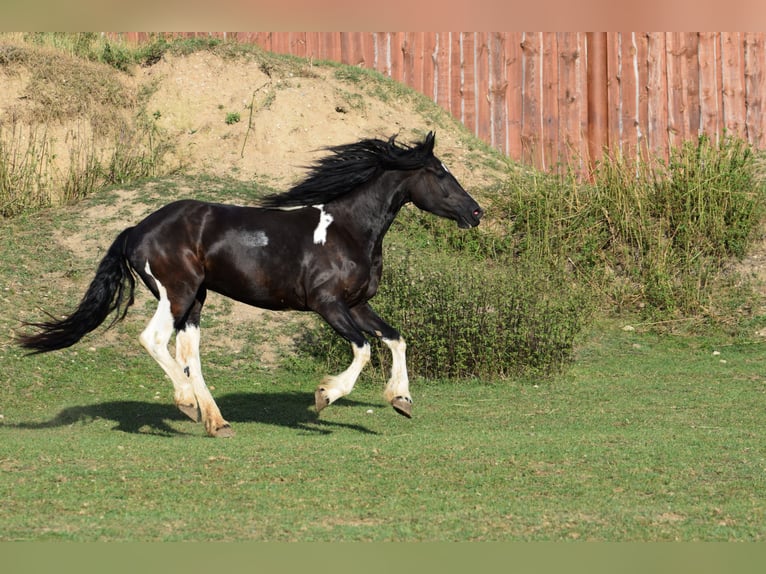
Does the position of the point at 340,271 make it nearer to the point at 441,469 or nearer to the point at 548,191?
the point at 441,469

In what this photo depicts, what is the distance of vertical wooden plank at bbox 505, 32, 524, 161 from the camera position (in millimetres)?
20328

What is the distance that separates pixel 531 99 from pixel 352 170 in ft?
35.7

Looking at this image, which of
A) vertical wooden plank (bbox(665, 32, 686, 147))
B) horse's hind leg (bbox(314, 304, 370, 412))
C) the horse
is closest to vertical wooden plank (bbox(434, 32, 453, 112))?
vertical wooden plank (bbox(665, 32, 686, 147))

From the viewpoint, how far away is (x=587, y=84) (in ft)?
66.3

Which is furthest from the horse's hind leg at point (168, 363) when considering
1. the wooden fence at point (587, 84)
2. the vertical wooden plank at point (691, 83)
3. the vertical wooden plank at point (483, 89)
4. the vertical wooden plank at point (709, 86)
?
the vertical wooden plank at point (709, 86)

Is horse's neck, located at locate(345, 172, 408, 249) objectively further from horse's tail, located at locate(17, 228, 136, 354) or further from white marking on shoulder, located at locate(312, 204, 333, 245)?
horse's tail, located at locate(17, 228, 136, 354)

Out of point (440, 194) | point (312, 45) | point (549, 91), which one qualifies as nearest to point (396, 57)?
point (312, 45)

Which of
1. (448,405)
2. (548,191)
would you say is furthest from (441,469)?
(548,191)

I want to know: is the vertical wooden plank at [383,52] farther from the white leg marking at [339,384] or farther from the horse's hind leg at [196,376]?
the white leg marking at [339,384]

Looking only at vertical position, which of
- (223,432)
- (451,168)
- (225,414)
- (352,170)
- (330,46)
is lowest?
(225,414)

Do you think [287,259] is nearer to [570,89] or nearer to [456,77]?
[456,77]

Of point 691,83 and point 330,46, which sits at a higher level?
point 330,46

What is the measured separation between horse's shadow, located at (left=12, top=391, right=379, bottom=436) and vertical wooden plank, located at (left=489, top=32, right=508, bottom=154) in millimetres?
9400

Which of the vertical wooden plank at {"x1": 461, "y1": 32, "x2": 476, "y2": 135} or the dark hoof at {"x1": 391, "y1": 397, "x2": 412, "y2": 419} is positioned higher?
the vertical wooden plank at {"x1": 461, "y1": 32, "x2": 476, "y2": 135}
